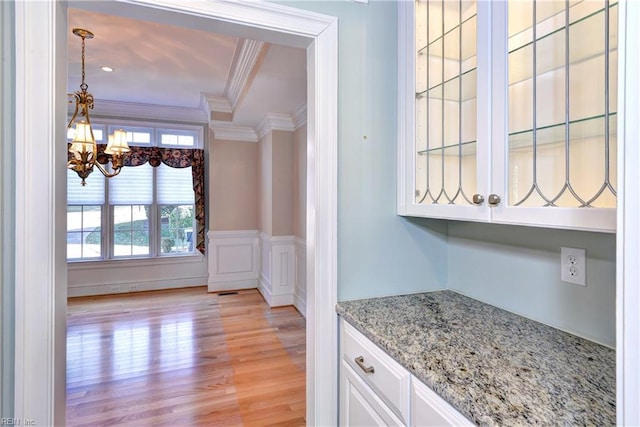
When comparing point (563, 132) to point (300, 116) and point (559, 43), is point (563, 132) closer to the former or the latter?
point (559, 43)

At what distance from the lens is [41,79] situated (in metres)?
1.05

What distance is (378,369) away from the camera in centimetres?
114

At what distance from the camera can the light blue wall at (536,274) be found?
1.07 metres

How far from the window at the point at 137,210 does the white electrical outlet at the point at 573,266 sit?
16.5 ft

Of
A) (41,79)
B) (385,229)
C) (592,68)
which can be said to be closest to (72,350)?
(41,79)

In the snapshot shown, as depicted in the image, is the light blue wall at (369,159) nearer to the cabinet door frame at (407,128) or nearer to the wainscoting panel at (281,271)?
the cabinet door frame at (407,128)

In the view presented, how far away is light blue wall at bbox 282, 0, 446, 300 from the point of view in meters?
1.47

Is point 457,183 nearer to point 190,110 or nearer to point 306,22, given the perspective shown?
point 306,22

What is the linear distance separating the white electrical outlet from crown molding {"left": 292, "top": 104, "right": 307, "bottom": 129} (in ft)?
10.1

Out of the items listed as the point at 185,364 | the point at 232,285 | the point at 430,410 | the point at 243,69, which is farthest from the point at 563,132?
the point at 232,285

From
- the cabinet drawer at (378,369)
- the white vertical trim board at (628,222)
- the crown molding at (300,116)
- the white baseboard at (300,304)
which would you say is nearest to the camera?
the white vertical trim board at (628,222)

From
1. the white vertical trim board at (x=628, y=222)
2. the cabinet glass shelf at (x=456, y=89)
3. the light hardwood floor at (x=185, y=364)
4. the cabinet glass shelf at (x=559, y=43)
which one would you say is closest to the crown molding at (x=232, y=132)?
the light hardwood floor at (x=185, y=364)

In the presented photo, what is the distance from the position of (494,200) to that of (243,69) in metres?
2.74

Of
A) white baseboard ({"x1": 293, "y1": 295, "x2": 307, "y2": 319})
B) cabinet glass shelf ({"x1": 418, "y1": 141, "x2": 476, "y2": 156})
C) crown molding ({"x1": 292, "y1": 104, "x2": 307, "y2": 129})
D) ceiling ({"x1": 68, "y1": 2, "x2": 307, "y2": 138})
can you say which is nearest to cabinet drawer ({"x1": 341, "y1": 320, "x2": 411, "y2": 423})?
cabinet glass shelf ({"x1": 418, "y1": 141, "x2": 476, "y2": 156})
